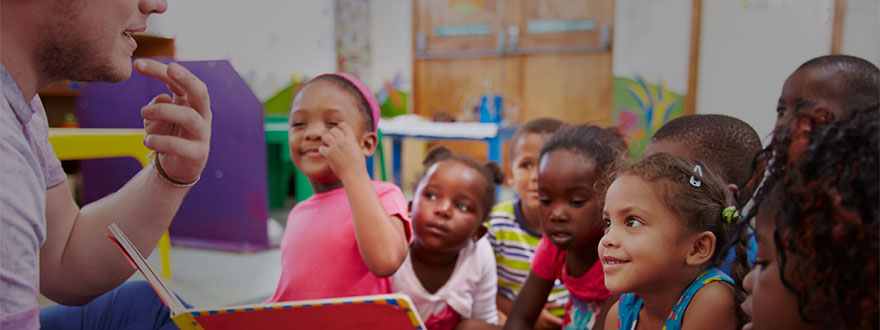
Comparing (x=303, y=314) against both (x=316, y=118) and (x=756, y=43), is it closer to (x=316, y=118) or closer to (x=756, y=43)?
(x=316, y=118)

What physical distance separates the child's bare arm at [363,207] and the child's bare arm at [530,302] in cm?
35

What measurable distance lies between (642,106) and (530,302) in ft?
9.06

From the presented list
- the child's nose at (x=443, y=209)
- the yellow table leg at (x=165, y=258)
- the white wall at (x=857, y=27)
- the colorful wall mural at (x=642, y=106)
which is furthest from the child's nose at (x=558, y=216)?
the colorful wall mural at (x=642, y=106)

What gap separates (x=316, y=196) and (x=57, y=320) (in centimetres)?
42

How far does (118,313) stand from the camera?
0.89 meters

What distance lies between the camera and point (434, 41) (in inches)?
193

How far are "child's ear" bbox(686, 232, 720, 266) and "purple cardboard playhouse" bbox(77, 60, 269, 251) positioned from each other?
66 cm

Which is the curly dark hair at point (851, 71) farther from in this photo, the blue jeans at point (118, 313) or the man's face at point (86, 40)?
the blue jeans at point (118, 313)

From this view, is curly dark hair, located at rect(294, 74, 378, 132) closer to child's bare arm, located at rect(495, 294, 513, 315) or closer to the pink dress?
the pink dress

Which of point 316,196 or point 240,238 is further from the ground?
point 316,196

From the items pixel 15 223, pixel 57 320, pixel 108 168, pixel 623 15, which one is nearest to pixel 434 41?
pixel 623 15

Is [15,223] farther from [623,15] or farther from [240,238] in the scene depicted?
[623,15]

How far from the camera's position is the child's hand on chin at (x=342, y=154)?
2.91 feet

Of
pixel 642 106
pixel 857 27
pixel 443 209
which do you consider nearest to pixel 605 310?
pixel 443 209
